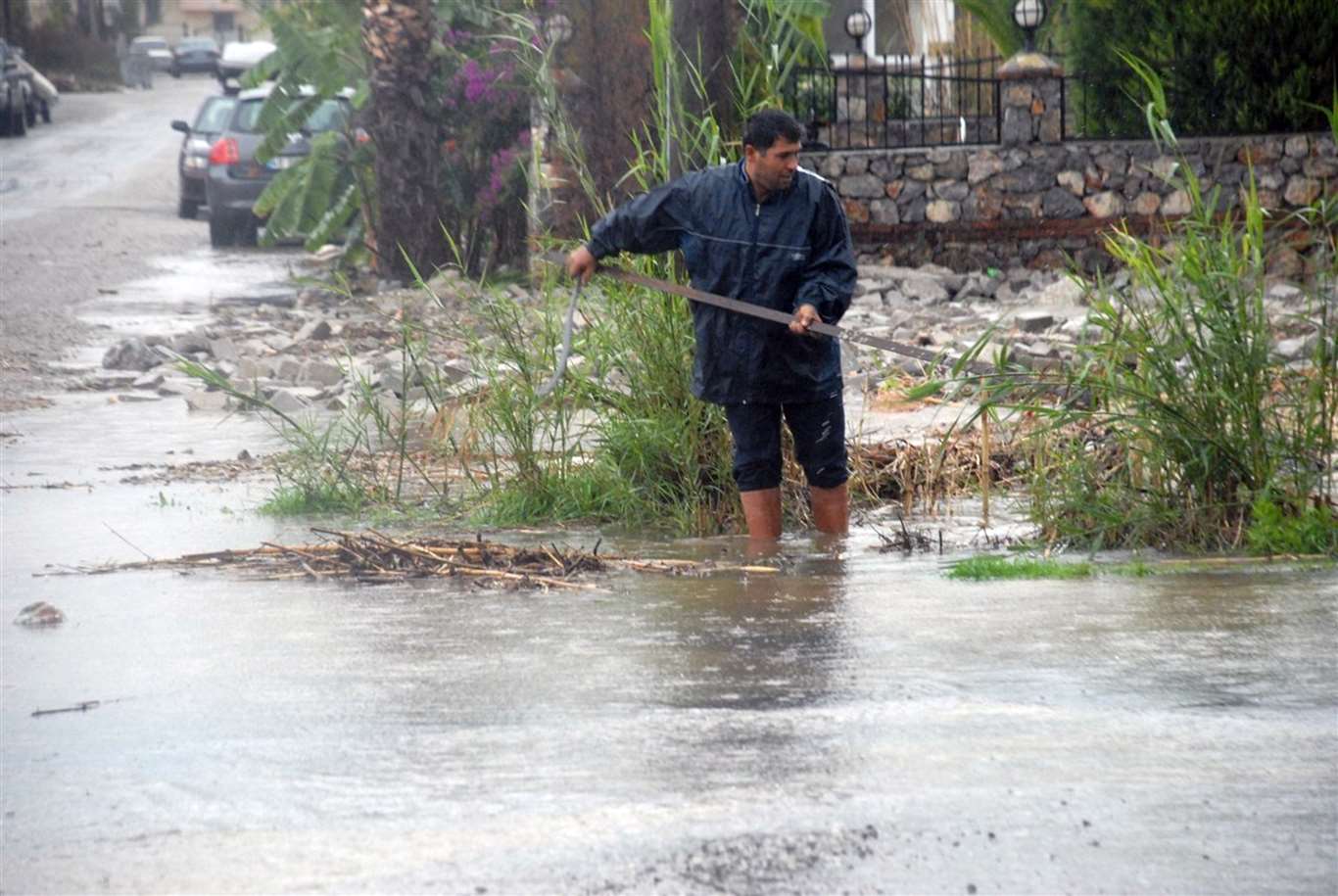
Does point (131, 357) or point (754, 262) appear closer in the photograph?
point (754, 262)

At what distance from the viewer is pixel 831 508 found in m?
7.40

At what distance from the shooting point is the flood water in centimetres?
369

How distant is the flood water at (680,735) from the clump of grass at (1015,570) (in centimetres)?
16

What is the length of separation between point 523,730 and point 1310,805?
1794 millimetres

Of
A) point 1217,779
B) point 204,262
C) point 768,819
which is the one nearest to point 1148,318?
point 1217,779

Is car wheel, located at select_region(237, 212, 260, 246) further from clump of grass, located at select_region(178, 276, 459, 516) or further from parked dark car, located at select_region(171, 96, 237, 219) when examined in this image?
clump of grass, located at select_region(178, 276, 459, 516)

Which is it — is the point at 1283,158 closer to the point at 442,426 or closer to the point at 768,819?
the point at 442,426

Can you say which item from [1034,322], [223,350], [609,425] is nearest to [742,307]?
[609,425]

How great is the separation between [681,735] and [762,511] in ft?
9.43

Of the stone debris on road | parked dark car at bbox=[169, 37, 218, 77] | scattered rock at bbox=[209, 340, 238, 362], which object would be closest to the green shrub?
the stone debris on road

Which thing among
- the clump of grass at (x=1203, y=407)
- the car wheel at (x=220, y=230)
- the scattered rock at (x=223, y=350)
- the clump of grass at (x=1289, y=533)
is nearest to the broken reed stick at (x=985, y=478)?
the clump of grass at (x=1203, y=407)

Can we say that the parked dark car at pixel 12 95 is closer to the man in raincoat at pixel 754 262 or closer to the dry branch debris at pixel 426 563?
the dry branch debris at pixel 426 563

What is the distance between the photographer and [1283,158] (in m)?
16.5

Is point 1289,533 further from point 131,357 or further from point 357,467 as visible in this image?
point 131,357
